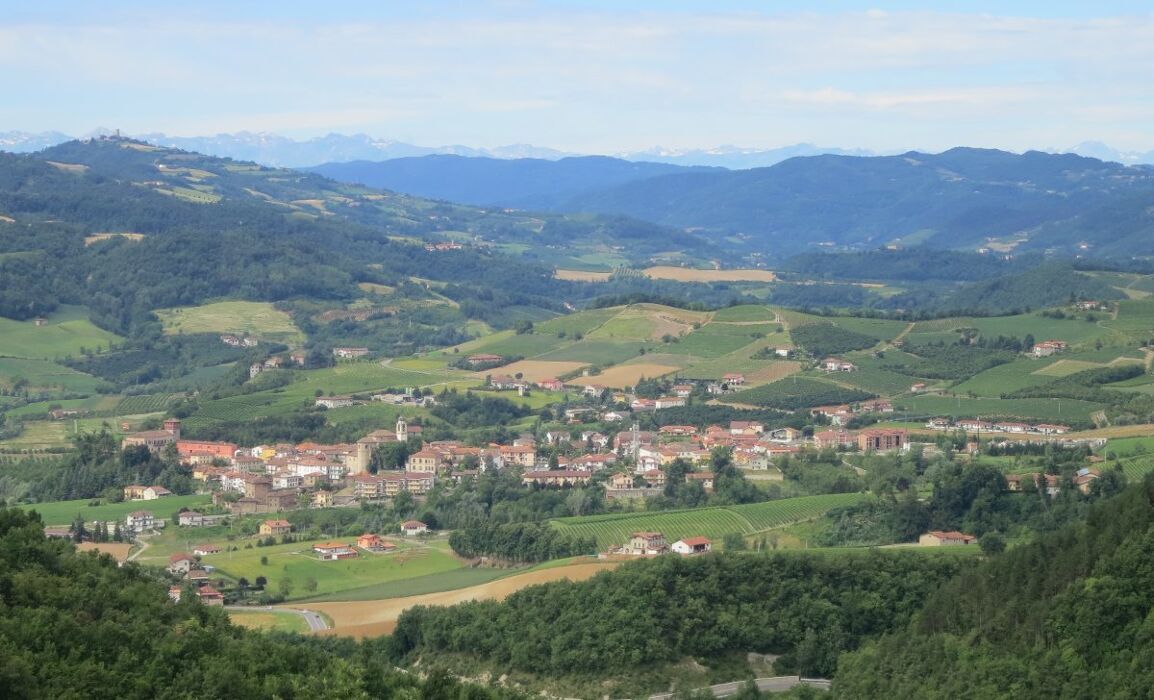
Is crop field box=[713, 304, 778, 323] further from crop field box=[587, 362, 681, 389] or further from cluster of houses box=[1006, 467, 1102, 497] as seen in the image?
cluster of houses box=[1006, 467, 1102, 497]

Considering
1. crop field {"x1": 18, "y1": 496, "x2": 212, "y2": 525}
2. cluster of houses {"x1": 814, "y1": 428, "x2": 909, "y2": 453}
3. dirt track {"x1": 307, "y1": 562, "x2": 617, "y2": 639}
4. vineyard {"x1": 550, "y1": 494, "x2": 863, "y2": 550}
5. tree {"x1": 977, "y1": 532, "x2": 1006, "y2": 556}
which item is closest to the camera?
dirt track {"x1": 307, "y1": 562, "x2": 617, "y2": 639}

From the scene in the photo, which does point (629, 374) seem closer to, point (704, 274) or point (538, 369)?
point (538, 369)

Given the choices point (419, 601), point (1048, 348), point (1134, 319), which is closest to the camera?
point (419, 601)

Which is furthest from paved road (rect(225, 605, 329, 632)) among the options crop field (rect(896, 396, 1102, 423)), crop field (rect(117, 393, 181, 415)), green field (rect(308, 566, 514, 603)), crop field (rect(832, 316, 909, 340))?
crop field (rect(832, 316, 909, 340))

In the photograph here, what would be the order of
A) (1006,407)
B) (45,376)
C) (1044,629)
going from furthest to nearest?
(45,376) < (1006,407) < (1044,629)

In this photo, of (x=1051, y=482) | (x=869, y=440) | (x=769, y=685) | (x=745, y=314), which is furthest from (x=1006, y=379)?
(x=769, y=685)

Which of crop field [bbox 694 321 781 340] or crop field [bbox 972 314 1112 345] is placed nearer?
crop field [bbox 972 314 1112 345]
